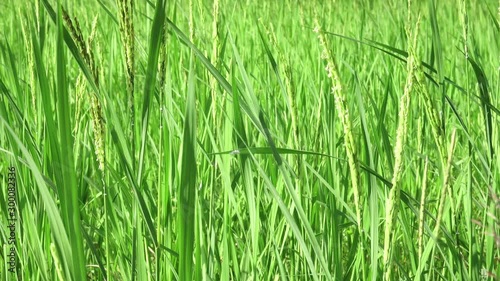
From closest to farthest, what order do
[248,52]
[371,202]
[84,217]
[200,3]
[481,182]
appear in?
[371,202] < [200,3] < [84,217] < [481,182] < [248,52]

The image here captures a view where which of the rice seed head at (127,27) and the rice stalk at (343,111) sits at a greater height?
the rice seed head at (127,27)

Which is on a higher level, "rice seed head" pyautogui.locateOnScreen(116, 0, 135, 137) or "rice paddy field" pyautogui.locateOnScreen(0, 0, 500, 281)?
"rice seed head" pyautogui.locateOnScreen(116, 0, 135, 137)

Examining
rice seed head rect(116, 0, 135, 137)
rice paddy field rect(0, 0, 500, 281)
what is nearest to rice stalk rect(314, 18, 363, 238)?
rice paddy field rect(0, 0, 500, 281)

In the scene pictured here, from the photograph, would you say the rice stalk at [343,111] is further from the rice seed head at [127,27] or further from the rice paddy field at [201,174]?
the rice seed head at [127,27]

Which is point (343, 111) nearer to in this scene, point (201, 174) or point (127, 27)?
point (127, 27)

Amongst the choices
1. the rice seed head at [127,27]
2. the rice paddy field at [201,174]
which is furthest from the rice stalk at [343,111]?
the rice seed head at [127,27]

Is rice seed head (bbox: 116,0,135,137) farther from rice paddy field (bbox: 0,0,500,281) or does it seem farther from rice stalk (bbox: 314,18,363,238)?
rice stalk (bbox: 314,18,363,238)

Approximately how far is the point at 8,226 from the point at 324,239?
0.54m

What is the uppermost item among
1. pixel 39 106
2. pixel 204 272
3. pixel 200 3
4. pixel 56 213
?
pixel 200 3

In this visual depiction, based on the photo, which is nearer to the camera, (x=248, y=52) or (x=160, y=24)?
(x=160, y=24)

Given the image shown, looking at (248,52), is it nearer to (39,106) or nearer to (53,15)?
(39,106)

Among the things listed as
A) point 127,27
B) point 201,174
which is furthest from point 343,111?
point 201,174

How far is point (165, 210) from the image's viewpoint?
1054 millimetres

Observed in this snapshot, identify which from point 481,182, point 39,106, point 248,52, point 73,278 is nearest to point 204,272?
point 73,278
